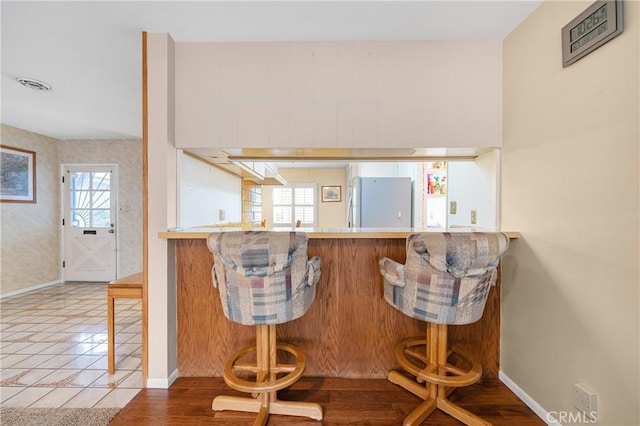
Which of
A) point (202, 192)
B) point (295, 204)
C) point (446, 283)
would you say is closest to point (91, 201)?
point (202, 192)

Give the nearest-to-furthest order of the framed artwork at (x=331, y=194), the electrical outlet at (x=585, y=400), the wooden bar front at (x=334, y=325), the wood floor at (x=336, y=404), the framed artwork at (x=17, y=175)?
1. the electrical outlet at (x=585, y=400)
2. the wood floor at (x=336, y=404)
3. the wooden bar front at (x=334, y=325)
4. the framed artwork at (x=17, y=175)
5. the framed artwork at (x=331, y=194)

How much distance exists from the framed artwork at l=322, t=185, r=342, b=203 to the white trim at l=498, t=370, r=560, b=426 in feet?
18.5

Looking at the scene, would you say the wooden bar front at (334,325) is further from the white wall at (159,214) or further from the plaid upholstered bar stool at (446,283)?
the plaid upholstered bar stool at (446,283)

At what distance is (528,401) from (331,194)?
591 centimetres

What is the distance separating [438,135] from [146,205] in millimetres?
1939

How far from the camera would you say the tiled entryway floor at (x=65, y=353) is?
1.69 metres

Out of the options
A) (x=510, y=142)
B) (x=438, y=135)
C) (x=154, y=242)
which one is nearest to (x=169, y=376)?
(x=154, y=242)

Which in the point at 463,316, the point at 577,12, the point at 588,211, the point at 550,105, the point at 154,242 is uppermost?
the point at 577,12

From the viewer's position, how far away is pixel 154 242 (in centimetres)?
175

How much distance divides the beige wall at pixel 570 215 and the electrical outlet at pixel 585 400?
27 mm

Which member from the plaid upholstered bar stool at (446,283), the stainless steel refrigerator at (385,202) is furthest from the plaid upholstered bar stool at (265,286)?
the stainless steel refrigerator at (385,202)

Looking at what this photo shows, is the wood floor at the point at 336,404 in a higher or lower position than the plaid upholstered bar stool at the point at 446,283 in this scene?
lower

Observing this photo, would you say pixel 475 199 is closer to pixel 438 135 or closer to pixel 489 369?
pixel 438 135

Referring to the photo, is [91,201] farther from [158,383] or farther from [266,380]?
[266,380]
